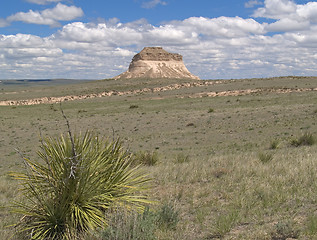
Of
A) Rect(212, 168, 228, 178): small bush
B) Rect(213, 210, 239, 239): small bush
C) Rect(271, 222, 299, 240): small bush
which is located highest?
Rect(271, 222, 299, 240): small bush

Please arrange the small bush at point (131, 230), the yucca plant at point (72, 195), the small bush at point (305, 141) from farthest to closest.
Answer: the small bush at point (305, 141)
the yucca plant at point (72, 195)
the small bush at point (131, 230)

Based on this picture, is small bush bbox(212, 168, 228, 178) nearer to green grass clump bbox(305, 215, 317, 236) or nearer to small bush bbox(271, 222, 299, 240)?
green grass clump bbox(305, 215, 317, 236)

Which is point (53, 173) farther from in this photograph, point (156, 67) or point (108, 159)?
point (156, 67)

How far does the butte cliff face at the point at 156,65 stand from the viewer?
116125 mm

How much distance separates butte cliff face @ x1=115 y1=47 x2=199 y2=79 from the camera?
11612 cm

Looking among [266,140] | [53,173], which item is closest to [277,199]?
[53,173]

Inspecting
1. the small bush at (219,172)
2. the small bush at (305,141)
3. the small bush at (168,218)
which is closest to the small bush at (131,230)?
the small bush at (168,218)

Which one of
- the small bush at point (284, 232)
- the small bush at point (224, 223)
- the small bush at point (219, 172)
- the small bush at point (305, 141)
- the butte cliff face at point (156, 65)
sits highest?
the butte cliff face at point (156, 65)

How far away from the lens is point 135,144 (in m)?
19.8

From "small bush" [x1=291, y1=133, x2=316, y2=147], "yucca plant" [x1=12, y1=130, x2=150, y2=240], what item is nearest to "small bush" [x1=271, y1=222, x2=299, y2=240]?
"yucca plant" [x1=12, y1=130, x2=150, y2=240]

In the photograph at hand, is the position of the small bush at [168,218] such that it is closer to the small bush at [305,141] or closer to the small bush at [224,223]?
the small bush at [224,223]

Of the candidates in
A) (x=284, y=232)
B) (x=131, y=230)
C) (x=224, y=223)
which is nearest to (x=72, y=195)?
(x=131, y=230)

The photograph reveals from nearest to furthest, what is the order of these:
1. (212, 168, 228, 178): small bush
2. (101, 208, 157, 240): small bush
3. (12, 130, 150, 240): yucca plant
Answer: (101, 208, 157, 240): small bush → (12, 130, 150, 240): yucca plant → (212, 168, 228, 178): small bush

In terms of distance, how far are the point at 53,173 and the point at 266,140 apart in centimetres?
1434
